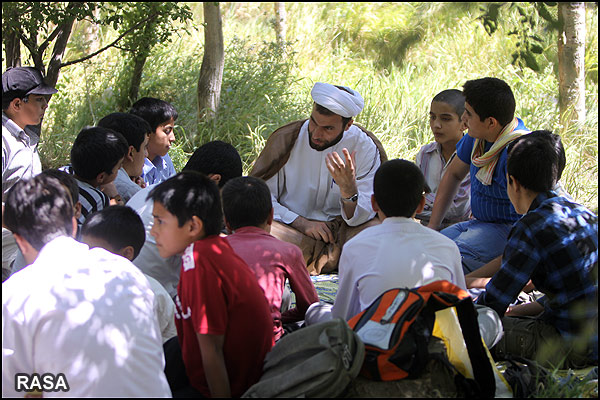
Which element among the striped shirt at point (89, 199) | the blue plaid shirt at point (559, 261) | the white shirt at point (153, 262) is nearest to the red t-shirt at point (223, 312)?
the white shirt at point (153, 262)

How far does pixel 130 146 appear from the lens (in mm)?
4512

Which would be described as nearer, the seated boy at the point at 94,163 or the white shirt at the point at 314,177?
the seated boy at the point at 94,163

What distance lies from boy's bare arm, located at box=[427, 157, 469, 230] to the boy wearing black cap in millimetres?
2633

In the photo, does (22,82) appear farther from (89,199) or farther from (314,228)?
(314,228)

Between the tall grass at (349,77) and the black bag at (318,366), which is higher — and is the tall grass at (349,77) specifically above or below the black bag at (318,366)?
above

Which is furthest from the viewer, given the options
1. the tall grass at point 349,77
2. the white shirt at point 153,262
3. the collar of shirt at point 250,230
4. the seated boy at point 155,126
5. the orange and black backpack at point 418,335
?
the tall grass at point 349,77

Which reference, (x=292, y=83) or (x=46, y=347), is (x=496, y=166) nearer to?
(x=46, y=347)

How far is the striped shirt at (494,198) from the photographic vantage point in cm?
440

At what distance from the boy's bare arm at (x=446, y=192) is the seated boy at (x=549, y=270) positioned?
4.90 ft

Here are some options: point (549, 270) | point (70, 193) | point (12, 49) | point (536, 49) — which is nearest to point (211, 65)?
point (12, 49)

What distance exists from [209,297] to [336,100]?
257 cm

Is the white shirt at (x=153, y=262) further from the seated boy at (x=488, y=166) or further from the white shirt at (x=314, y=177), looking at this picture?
the seated boy at (x=488, y=166)

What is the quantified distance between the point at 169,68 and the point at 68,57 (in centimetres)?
134

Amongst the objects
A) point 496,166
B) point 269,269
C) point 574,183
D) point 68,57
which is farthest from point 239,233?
point 68,57
